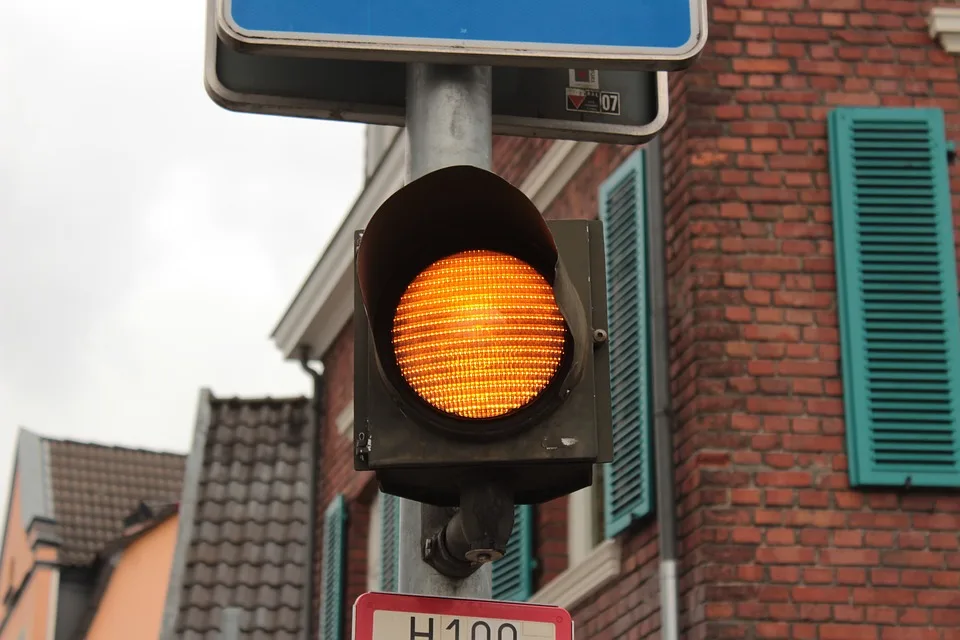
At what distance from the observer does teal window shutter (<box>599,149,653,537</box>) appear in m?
8.49

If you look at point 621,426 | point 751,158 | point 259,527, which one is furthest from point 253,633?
point 751,158

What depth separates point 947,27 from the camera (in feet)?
29.1

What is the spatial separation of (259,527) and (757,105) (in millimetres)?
7729

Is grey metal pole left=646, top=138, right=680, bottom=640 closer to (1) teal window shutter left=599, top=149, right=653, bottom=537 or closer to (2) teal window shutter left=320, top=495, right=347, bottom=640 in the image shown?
(1) teal window shutter left=599, top=149, right=653, bottom=537

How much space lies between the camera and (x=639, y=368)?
863cm

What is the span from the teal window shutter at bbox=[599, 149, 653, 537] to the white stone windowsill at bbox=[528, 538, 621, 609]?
13 cm

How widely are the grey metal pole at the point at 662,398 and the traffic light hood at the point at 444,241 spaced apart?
509 cm

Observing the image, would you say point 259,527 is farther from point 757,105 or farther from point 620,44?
point 620,44

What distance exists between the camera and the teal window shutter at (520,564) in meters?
9.88

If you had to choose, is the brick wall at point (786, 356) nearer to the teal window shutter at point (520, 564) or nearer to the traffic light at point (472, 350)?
the teal window shutter at point (520, 564)

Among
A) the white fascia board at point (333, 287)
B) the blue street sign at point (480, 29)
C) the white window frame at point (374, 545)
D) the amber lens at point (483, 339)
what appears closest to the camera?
the amber lens at point (483, 339)

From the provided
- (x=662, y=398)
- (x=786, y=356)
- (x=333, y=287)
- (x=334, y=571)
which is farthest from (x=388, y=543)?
(x=786, y=356)

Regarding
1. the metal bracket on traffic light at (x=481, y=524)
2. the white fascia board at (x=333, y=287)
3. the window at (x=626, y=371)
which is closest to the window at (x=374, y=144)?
the white fascia board at (x=333, y=287)

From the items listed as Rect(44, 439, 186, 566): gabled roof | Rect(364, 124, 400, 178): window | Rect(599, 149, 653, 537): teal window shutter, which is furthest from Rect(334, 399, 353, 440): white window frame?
Rect(44, 439, 186, 566): gabled roof
